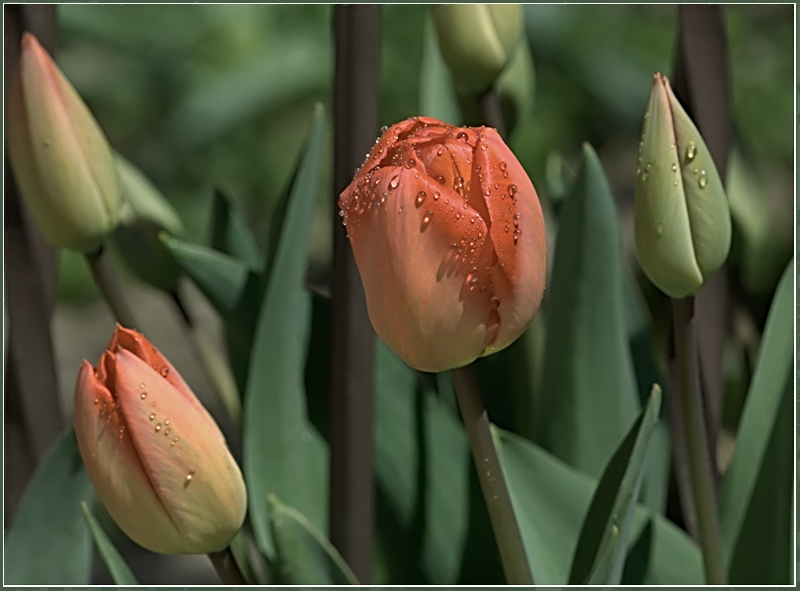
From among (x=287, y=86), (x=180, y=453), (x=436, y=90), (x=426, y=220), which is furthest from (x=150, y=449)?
(x=287, y=86)

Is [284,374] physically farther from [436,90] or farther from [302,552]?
[436,90]

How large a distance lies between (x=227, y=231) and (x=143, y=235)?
0.07 m

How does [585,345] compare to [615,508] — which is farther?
[585,345]

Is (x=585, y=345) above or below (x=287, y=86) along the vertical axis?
below

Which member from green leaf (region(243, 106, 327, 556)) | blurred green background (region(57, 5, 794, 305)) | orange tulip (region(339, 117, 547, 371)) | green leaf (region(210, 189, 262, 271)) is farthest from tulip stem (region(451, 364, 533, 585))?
blurred green background (region(57, 5, 794, 305))

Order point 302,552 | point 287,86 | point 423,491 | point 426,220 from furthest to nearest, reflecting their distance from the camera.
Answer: point 287,86 < point 423,491 < point 302,552 < point 426,220

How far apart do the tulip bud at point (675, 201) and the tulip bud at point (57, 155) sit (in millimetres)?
219

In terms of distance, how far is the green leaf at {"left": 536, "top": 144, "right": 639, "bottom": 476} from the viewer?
0.46 metres

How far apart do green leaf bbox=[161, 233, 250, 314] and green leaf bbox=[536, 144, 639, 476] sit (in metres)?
0.15

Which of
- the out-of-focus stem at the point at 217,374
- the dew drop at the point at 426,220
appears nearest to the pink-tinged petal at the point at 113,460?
the dew drop at the point at 426,220

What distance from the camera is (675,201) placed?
1.03 ft

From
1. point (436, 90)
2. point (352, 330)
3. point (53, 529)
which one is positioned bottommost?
point (53, 529)

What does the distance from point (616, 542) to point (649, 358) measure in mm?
240

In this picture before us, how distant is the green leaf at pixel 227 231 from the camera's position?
1.77 feet
